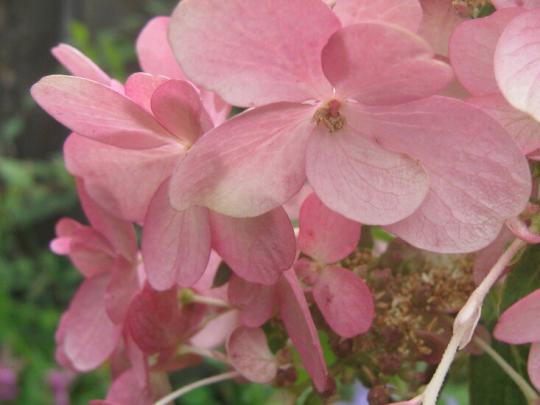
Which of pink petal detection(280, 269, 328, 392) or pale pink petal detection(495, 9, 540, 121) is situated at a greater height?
pale pink petal detection(495, 9, 540, 121)

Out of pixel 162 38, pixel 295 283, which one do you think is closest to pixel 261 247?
pixel 295 283

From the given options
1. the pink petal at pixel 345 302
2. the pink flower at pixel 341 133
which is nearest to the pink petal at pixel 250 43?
the pink flower at pixel 341 133

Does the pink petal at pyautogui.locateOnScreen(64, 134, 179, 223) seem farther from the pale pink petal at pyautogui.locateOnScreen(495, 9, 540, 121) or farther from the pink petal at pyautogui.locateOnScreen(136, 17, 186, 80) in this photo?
the pale pink petal at pyautogui.locateOnScreen(495, 9, 540, 121)

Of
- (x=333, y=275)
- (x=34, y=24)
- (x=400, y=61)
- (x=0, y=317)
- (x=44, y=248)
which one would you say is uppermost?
(x=400, y=61)

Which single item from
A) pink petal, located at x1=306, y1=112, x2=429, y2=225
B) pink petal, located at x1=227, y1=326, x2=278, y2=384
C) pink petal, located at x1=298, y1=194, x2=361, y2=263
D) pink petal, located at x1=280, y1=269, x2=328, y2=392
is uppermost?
pink petal, located at x1=306, y1=112, x2=429, y2=225

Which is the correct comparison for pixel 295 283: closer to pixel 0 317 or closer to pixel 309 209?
pixel 309 209

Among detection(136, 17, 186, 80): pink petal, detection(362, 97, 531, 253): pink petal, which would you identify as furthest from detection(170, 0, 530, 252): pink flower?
detection(136, 17, 186, 80): pink petal

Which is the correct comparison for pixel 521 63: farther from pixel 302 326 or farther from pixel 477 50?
pixel 302 326
